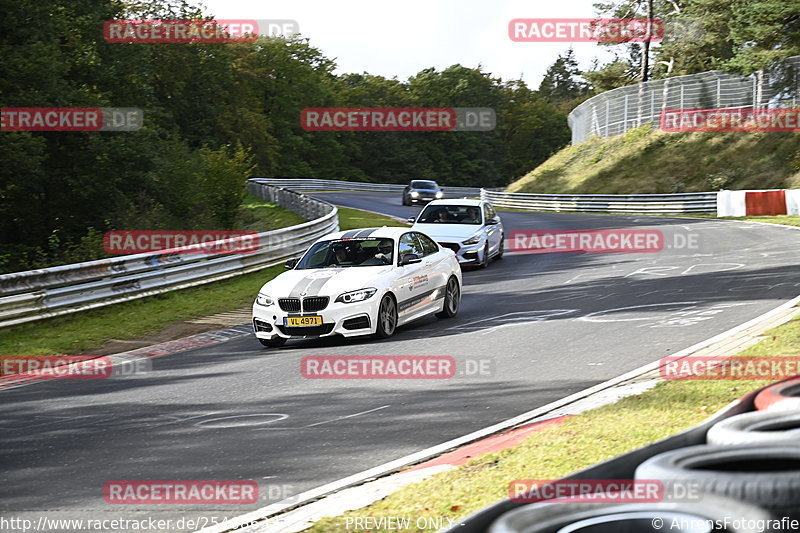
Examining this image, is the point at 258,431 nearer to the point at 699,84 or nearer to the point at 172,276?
the point at 172,276

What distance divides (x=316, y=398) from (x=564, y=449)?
322cm

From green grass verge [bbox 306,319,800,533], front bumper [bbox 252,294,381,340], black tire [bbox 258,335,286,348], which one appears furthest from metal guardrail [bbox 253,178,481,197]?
green grass verge [bbox 306,319,800,533]

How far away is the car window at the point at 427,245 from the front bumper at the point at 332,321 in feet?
7.21

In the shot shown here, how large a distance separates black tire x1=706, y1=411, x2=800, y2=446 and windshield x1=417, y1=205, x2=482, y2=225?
18.3 metres

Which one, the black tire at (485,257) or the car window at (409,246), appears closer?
the car window at (409,246)

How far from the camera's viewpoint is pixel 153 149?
35.7 m

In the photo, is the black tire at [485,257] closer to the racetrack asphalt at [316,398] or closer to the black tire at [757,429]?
the racetrack asphalt at [316,398]

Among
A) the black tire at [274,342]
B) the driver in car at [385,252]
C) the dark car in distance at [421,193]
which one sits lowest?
the black tire at [274,342]

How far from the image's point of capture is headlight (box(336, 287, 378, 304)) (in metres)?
12.4

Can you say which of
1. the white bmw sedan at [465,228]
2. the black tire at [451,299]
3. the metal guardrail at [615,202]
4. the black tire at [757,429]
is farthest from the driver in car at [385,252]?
the metal guardrail at [615,202]

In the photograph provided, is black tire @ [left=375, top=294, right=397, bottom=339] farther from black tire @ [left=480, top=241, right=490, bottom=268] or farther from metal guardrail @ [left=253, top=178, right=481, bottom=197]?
metal guardrail @ [left=253, top=178, right=481, bottom=197]

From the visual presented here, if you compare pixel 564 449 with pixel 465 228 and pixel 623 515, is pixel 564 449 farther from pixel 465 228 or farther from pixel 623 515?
pixel 465 228

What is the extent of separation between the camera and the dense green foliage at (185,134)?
30.8 metres

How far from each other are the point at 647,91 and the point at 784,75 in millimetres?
10647
